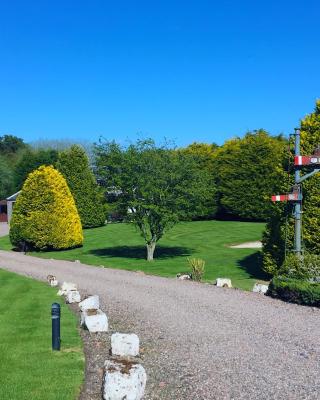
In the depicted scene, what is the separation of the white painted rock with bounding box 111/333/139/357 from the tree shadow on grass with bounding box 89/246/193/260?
60.3 feet

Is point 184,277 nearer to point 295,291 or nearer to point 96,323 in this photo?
point 295,291

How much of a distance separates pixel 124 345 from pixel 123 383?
6.37 ft

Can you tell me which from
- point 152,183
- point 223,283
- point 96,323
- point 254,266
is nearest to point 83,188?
point 152,183

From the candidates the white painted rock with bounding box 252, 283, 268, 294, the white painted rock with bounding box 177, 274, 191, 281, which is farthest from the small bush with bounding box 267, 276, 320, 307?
the white painted rock with bounding box 177, 274, 191, 281

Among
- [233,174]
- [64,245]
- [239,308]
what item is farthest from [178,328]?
[233,174]

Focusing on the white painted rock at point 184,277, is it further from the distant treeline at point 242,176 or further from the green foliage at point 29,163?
the green foliage at point 29,163

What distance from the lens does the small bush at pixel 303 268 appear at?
563 inches

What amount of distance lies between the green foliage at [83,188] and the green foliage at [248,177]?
10688 mm

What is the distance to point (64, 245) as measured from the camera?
31391 mm

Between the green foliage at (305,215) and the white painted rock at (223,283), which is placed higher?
the green foliage at (305,215)

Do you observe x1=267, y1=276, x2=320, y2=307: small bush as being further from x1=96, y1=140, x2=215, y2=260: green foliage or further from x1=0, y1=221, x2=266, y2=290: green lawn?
x1=96, y1=140, x2=215, y2=260: green foliage

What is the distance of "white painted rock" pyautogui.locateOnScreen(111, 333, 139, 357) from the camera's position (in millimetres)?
8523

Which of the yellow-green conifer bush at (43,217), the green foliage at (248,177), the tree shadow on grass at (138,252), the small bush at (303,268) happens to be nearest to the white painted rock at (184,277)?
the small bush at (303,268)

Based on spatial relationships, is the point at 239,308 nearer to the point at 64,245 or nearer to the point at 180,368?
the point at 180,368
